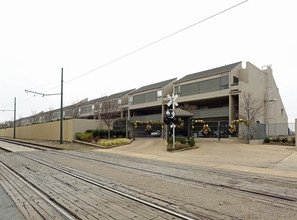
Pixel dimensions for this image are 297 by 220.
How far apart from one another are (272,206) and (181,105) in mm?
29481

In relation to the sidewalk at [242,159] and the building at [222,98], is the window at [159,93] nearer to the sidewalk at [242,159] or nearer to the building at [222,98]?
the building at [222,98]

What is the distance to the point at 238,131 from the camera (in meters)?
22.2

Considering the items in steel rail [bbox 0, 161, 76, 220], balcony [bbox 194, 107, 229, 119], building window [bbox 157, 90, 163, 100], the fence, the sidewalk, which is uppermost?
building window [bbox 157, 90, 163, 100]

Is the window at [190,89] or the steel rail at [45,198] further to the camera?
the window at [190,89]

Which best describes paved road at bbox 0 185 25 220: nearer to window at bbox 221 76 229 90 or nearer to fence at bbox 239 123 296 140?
fence at bbox 239 123 296 140

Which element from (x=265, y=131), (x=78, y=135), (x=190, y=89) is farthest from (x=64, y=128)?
(x=265, y=131)

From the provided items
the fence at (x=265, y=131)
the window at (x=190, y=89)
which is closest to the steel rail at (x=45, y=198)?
the fence at (x=265, y=131)

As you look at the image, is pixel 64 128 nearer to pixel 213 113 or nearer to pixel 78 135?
pixel 78 135

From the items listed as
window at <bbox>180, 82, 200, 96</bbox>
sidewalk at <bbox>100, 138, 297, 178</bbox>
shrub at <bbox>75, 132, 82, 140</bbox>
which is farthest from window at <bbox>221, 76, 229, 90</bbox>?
shrub at <bbox>75, 132, 82, 140</bbox>

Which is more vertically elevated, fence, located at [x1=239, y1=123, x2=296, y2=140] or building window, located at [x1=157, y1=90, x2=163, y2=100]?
building window, located at [x1=157, y1=90, x2=163, y2=100]

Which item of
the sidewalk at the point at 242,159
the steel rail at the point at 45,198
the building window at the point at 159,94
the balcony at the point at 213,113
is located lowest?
the sidewalk at the point at 242,159

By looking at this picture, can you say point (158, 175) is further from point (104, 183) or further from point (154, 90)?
point (154, 90)

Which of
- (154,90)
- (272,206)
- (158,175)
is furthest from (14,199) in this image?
(154,90)

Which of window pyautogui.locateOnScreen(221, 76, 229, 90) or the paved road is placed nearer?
the paved road
